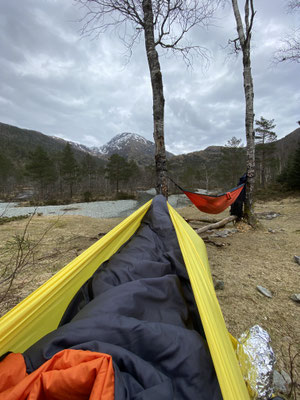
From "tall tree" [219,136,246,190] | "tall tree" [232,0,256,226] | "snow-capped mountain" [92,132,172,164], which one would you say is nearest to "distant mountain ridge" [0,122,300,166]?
"snow-capped mountain" [92,132,172,164]

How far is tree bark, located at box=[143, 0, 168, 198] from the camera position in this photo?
2.93 metres

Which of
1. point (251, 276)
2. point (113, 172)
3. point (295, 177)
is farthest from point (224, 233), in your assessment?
point (113, 172)

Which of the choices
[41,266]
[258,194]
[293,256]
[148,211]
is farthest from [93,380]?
[258,194]

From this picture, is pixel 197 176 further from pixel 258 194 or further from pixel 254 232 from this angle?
pixel 254 232

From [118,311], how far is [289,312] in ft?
5.20

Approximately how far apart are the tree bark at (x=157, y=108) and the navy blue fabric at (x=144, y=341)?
201 centimetres

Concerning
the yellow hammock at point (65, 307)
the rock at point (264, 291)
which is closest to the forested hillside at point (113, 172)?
the yellow hammock at point (65, 307)

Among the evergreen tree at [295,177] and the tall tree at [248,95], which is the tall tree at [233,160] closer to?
the evergreen tree at [295,177]

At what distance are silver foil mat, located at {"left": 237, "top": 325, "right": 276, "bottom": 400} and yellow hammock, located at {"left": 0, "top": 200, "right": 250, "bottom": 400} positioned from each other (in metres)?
0.08

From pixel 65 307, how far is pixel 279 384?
1.29 m

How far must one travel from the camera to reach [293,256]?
254 centimetres

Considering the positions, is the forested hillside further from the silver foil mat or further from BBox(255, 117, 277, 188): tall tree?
the silver foil mat

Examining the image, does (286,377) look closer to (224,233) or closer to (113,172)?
(224,233)

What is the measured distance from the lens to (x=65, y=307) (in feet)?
3.57
